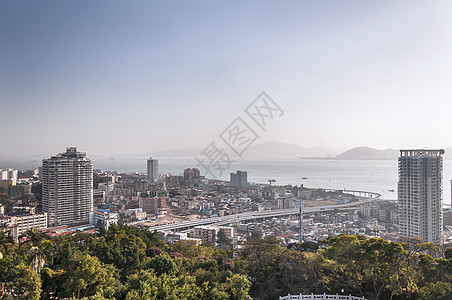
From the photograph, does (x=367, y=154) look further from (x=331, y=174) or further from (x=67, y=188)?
(x=67, y=188)

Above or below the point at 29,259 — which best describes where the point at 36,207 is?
below

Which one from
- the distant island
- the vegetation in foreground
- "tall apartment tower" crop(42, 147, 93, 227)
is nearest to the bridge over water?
"tall apartment tower" crop(42, 147, 93, 227)

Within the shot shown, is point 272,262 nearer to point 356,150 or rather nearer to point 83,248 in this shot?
point 83,248

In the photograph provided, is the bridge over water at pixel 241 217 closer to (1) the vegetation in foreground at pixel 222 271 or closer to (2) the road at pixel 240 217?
(2) the road at pixel 240 217

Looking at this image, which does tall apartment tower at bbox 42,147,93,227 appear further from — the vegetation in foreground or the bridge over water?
the vegetation in foreground

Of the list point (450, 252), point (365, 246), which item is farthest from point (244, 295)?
point (450, 252)

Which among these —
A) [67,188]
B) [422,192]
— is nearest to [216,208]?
[67,188]

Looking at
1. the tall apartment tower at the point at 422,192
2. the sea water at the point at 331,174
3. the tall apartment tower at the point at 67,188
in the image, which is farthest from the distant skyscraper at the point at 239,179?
the tall apartment tower at the point at 422,192

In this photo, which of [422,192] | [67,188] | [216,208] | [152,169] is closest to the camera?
[422,192]
